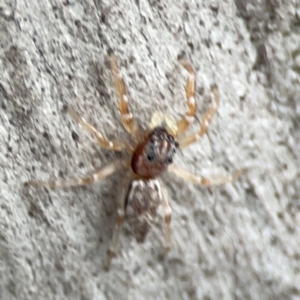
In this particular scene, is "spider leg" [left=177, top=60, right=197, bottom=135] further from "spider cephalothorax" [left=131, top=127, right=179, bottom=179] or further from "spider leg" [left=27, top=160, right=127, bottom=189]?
"spider leg" [left=27, top=160, right=127, bottom=189]

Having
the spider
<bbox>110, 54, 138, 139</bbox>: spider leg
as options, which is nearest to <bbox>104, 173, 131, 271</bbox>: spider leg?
the spider

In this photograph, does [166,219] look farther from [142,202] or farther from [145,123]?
[145,123]

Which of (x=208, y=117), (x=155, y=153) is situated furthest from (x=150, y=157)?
(x=208, y=117)

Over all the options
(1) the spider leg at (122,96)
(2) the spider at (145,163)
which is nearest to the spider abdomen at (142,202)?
(2) the spider at (145,163)

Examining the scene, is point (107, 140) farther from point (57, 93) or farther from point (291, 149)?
point (291, 149)

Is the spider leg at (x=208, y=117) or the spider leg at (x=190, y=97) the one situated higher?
the spider leg at (x=190, y=97)

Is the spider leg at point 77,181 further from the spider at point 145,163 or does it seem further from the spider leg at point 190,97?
the spider leg at point 190,97
